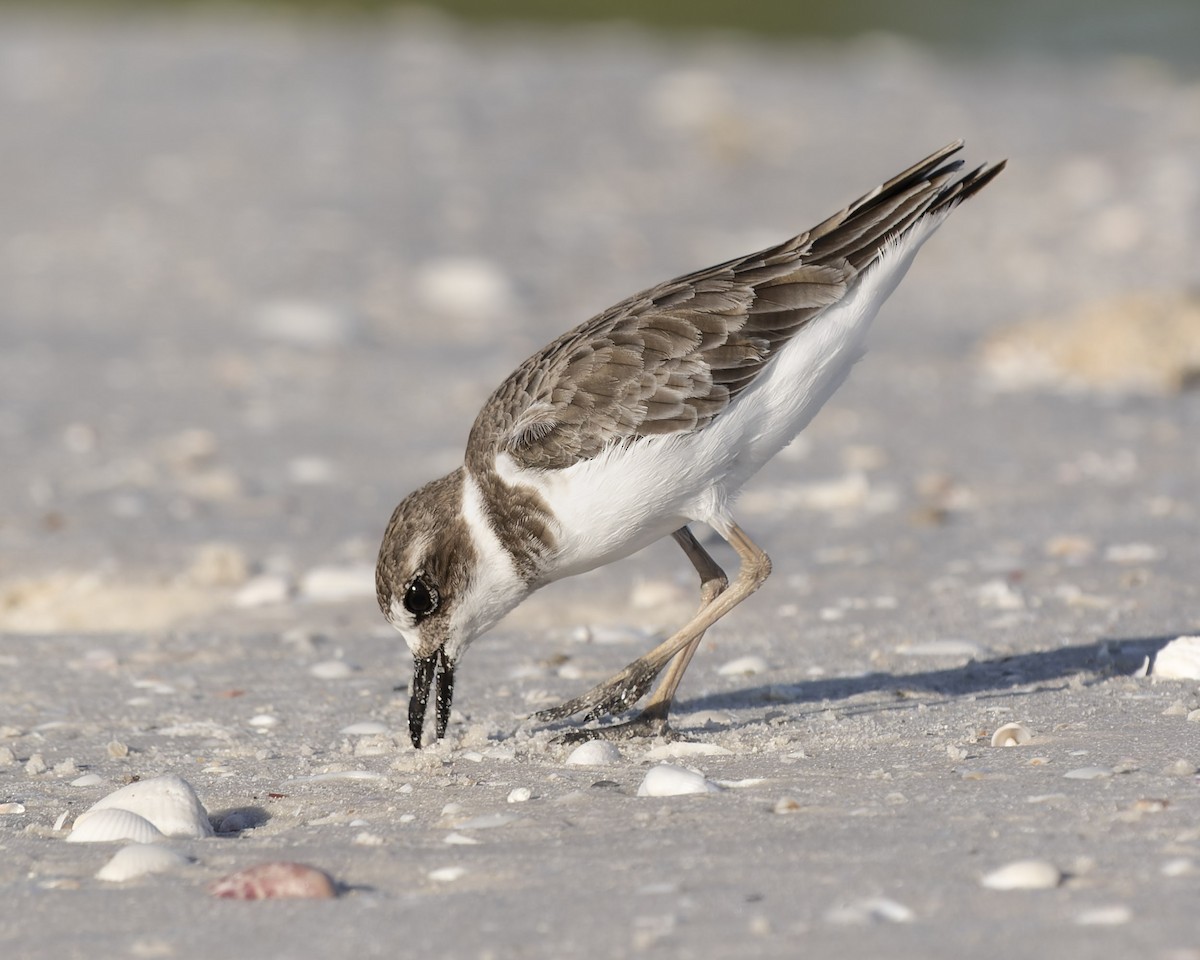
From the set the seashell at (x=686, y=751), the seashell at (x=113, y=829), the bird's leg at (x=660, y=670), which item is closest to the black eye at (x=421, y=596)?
the bird's leg at (x=660, y=670)

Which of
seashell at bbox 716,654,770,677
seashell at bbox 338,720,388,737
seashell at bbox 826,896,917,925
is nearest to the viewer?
seashell at bbox 826,896,917,925

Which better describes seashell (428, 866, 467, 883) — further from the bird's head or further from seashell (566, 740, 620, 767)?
the bird's head

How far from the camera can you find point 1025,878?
313 centimetres

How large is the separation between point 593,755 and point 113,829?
1.20 meters

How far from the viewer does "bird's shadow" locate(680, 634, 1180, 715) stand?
493cm

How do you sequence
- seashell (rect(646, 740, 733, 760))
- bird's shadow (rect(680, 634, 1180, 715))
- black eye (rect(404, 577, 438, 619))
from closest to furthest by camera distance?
seashell (rect(646, 740, 733, 760))
black eye (rect(404, 577, 438, 619))
bird's shadow (rect(680, 634, 1180, 715))

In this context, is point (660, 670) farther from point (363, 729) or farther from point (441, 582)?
point (363, 729)

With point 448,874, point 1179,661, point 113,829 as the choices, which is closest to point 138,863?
point 113,829

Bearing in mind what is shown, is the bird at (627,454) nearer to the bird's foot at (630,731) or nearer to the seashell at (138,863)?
the bird's foot at (630,731)

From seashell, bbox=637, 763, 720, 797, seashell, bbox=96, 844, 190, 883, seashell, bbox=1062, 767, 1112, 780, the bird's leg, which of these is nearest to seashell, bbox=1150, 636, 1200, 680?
seashell, bbox=1062, 767, 1112, 780

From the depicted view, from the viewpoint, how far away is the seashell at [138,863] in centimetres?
343

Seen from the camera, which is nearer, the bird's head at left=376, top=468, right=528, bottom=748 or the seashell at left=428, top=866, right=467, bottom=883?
the seashell at left=428, top=866, right=467, bottom=883

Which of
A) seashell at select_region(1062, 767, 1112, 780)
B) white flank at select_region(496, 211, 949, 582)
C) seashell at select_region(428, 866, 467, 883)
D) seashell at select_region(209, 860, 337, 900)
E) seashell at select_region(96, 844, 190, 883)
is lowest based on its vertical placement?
seashell at select_region(1062, 767, 1112, 780)

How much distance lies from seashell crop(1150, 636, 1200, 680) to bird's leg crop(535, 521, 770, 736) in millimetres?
1123
